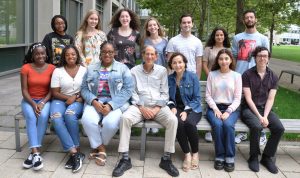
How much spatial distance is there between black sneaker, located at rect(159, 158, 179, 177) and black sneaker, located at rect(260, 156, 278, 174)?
126cm

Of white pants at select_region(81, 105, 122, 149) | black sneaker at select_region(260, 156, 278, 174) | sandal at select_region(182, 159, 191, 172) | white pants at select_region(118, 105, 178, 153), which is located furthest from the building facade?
black sneaker at select_region(260, 156, 278, 174)

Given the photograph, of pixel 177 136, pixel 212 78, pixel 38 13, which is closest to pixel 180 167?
pixel 177 136

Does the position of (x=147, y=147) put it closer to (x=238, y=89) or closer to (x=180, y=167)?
(x=180, y=167)

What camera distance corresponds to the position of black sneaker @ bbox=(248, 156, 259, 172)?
469 cm

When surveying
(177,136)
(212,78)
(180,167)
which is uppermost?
(212,78)

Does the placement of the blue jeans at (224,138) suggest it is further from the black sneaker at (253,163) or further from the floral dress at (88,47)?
the floral dress at (88,47)

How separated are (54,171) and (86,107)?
954mm

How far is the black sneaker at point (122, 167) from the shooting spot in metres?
4.38

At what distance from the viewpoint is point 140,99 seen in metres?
5.12

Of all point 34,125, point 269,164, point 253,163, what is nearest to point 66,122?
point 34,125

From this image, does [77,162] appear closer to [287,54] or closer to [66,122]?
[66,122]

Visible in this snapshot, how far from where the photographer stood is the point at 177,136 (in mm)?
4801

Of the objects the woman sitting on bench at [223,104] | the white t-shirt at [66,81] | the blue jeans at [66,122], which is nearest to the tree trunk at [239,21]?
the woman sitting on bench at [223,104]

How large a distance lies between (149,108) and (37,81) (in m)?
1.59
